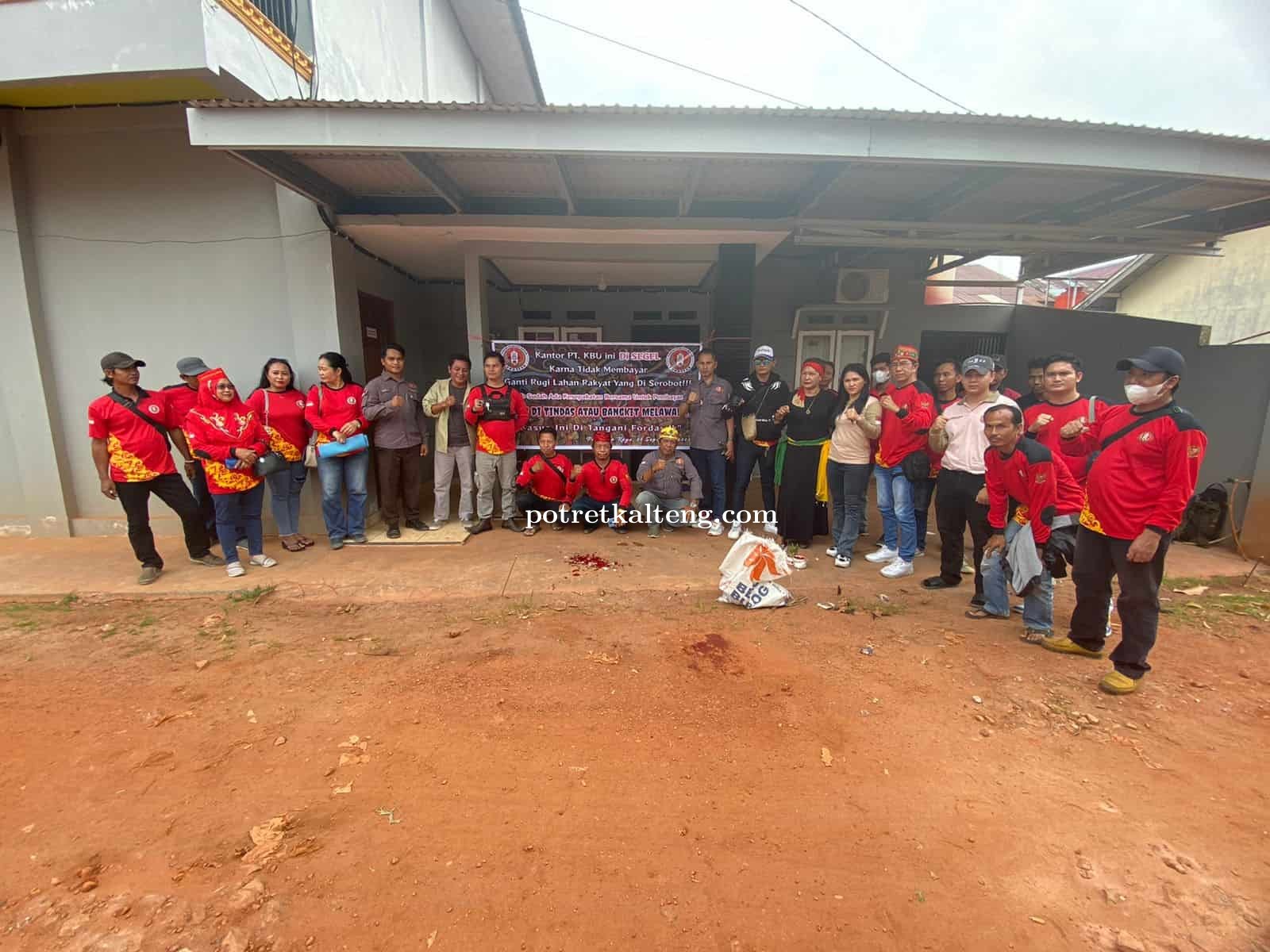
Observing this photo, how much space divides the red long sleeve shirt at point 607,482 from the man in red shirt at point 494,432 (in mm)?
716

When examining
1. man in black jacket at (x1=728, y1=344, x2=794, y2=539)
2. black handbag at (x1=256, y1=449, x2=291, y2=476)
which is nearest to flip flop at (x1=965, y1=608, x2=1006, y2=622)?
man in black jacket at (x1=728, y1=344, x2=794, y2=539)

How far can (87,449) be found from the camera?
5539 millimetres

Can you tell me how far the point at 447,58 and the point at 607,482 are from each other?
8551mm

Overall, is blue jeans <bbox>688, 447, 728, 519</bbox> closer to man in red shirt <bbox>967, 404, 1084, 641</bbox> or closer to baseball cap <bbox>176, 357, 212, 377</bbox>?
man in red shirt <bbox>967, 404, 1084, 641</bbox>

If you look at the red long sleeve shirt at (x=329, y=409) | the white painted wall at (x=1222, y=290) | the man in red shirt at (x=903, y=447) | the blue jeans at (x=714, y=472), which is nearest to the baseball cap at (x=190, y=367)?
the red long sleeve shirt at (x=329, y=409)

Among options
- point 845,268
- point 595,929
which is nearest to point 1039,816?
point 595,929

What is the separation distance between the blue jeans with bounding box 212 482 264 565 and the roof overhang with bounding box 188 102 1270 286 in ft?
8.40

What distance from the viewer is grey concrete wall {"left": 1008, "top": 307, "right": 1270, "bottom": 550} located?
17.5 ft

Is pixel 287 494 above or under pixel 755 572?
above

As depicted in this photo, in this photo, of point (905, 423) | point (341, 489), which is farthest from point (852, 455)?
point (341, 489)

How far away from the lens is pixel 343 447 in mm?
4969

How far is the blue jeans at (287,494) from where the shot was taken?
194 inches

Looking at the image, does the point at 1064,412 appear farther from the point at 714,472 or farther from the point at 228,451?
the point at 228,451

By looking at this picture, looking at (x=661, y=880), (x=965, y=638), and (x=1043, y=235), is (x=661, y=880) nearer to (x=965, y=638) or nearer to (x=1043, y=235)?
(x=965, y=638)
